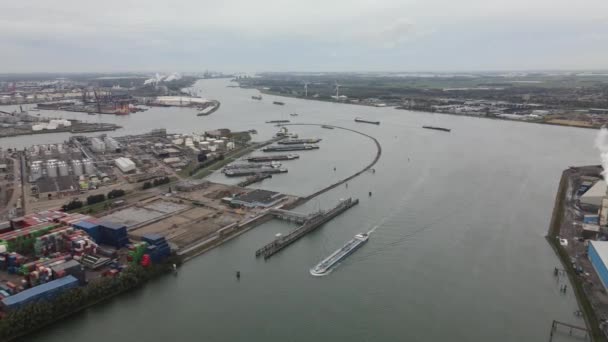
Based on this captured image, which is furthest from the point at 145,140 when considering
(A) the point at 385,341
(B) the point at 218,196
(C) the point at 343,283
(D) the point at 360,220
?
(A) the point at 385,341

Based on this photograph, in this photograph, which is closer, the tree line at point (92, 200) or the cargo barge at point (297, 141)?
the tree line at point (92, 200)

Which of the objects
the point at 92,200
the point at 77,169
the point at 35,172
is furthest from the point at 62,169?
the point at 92,200

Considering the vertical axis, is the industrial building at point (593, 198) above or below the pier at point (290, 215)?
above

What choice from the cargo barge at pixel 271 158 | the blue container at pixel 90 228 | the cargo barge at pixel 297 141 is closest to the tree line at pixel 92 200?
the blue container at pixel 90 228

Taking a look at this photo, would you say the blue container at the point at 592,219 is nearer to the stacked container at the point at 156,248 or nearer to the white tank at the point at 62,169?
the stacked container at the point at 156,248

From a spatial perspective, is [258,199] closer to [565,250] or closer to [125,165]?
[125,165]

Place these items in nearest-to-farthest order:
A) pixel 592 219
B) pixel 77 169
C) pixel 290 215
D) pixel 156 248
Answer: pixel 156 248, pixel 592 219, pixel 290 215, pixel 77 169
